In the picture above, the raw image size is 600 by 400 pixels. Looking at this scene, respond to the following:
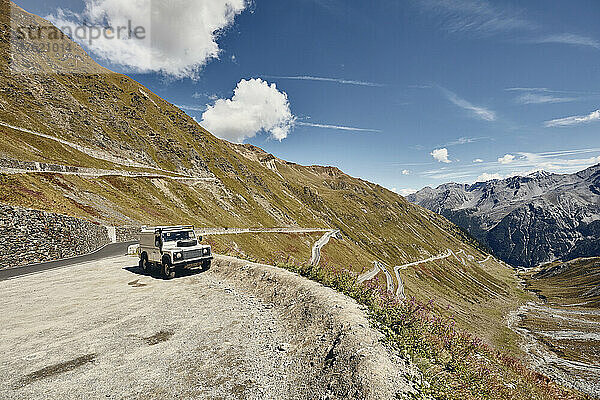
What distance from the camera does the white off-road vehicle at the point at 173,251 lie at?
19375 millimetres

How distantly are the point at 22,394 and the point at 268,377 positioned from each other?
6.79m

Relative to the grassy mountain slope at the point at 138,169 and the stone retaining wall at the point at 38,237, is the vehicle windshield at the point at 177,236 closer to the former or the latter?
the stone retaining wall at the point at 38,237

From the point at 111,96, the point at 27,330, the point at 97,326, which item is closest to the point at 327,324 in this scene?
the point at 97,326

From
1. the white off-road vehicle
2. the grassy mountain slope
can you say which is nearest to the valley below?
the grassy mountain slope

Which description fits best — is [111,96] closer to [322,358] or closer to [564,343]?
[322,358]

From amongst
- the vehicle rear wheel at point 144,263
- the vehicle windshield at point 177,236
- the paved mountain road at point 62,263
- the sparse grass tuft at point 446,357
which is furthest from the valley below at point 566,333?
the paved mountain road at point 62,263

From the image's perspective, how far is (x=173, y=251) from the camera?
19297 millimetres

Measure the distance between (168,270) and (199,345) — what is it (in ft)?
36.9

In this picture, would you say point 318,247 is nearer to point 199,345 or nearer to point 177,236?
point 177,236

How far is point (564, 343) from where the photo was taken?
92375mm

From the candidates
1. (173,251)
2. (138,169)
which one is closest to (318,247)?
(138,169)

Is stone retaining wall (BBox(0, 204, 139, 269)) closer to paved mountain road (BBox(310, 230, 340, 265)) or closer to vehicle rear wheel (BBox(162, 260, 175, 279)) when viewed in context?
vehicle rear wheel (BBox(162, 260, 175, 279))

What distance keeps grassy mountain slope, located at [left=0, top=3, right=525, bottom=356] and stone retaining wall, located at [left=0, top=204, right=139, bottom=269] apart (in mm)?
9013

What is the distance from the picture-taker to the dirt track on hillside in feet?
24.1
